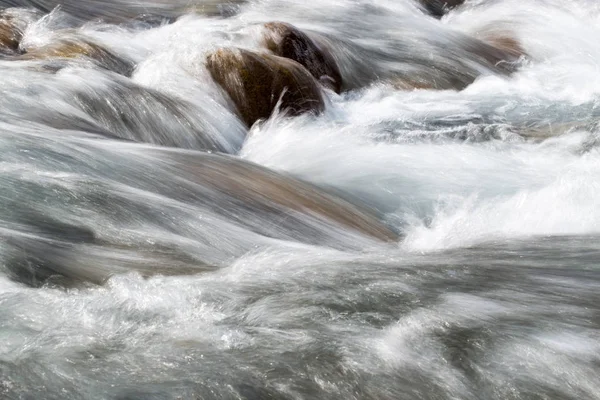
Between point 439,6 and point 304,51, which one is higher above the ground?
point 304,51

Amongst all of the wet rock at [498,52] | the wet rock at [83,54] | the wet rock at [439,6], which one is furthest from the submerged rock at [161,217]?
the wet rock at [439,6]

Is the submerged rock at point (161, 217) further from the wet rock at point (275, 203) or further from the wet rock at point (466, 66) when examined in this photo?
the wet rock at point (466, 66)

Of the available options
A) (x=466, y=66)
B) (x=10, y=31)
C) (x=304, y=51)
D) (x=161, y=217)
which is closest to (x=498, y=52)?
(x=466, y=66)

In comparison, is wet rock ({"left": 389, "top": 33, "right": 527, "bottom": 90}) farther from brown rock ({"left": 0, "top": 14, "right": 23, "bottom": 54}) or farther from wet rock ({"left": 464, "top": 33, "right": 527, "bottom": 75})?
brown rock ({"left": 0, "top": 14, "right": 23, "bottom": 54})

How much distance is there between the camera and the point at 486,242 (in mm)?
4629

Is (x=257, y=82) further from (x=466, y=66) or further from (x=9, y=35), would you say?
(x=466, y=66)

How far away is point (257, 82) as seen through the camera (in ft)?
24.3

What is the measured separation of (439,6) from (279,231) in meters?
9.80

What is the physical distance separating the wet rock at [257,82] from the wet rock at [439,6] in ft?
20.9

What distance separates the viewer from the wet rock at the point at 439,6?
1353 cm

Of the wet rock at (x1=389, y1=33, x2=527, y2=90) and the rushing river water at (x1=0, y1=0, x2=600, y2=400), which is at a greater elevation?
the rushing river water at (x1=0, y1=0, x2=600, y2=400)

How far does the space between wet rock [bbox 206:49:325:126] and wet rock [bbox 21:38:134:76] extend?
736mm

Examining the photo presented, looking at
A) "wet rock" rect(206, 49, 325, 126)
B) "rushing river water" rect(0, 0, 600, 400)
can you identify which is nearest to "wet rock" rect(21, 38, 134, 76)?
"rushing river water" rect(0, 0, 600, 400)

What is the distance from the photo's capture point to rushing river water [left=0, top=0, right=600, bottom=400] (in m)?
2.86
